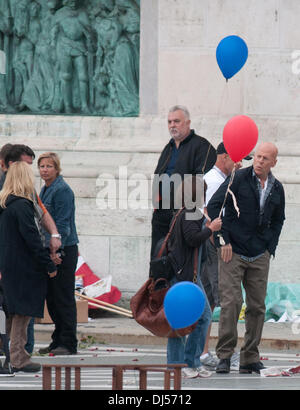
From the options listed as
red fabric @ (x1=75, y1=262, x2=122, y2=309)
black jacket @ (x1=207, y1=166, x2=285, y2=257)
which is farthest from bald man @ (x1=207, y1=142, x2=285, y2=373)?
red fabric @ (x1=75, y1=262, x2=122, y2=309)

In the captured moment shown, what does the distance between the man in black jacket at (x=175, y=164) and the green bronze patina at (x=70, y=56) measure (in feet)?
14.8

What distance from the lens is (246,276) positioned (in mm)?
9469

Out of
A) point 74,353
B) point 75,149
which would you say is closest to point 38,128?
point 75,149

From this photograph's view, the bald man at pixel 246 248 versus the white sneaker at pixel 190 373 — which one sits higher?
the bald man at pixel 246 248

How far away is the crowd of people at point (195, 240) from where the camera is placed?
8.80 m

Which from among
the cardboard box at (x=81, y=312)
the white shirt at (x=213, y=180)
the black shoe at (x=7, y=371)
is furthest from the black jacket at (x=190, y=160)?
the cardboard box at (x=81, y=312)

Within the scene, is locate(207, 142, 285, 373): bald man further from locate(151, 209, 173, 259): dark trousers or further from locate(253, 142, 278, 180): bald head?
locate(151, 209, 173, 259): dark trousers

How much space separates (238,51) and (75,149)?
→ 14.5 feet

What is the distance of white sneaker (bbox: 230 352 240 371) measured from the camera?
9.51 meters

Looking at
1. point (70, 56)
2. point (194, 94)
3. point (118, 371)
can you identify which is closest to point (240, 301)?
point (118, 371)

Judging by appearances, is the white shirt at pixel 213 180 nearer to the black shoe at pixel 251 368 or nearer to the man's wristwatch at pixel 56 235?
the man's wristwatch at pixel 56 235

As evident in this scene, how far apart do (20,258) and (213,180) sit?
1.81 m

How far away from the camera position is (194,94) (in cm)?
1377

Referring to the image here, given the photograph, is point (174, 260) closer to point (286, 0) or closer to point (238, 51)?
point (238, 51)
